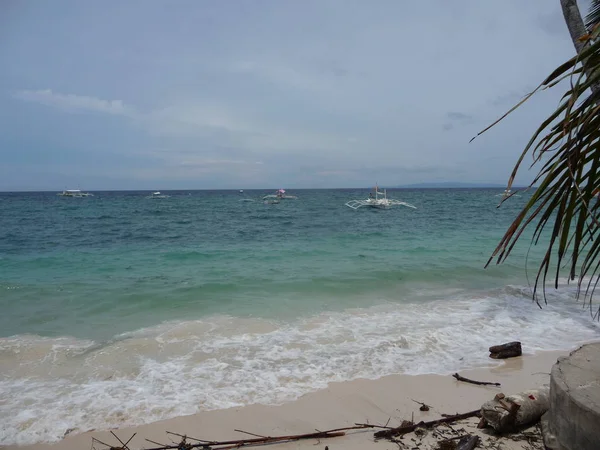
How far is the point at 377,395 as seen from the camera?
4.79 m

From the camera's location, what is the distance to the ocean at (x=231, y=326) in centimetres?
489

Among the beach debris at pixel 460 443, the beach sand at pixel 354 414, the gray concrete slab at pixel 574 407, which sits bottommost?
the beach sand at pixel 354 414

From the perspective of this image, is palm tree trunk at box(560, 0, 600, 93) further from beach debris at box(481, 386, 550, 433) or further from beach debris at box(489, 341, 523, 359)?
beach debris at box(489, 341, 523, 359)

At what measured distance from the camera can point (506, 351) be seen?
5852 millimetres

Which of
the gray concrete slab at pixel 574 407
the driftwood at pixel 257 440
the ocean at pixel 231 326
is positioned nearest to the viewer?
the gray concrete slab at pixel 574 407

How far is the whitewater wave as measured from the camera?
4.59 meters

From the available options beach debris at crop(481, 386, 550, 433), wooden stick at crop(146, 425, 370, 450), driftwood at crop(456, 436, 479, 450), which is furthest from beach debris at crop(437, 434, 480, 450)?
wooden stick at crop(146, 425, 370, 450)

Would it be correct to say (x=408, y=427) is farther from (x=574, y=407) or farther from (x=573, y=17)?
(x=573, y=17)

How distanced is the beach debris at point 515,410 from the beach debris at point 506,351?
2048mm

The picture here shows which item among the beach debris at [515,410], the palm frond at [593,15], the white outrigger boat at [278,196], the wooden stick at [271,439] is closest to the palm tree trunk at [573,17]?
the palm frond at [593,15]

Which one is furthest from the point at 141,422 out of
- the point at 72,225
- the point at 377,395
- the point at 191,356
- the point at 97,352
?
the point at 72,225

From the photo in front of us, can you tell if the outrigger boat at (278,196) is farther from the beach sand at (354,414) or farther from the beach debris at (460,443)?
the beach debris at (460,443)

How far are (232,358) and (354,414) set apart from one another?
2.28 meters

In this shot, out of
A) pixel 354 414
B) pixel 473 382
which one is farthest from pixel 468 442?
pixel 473 382
